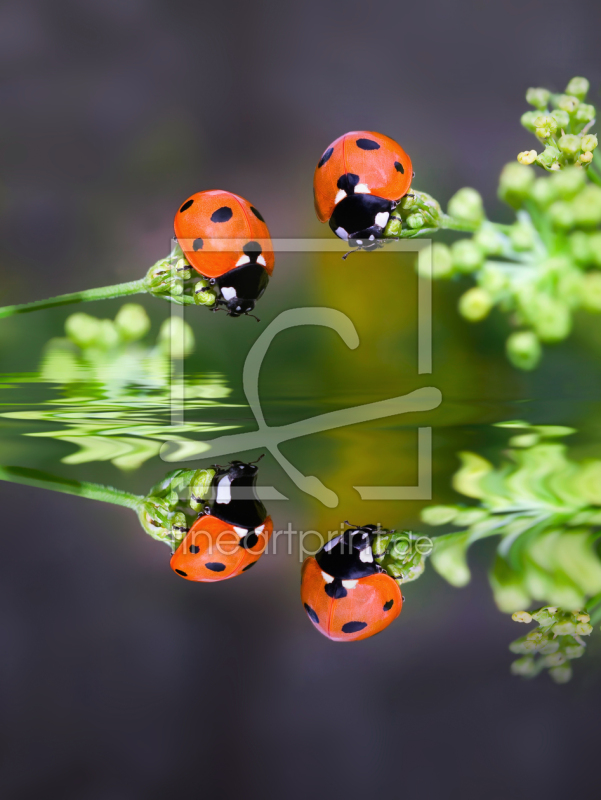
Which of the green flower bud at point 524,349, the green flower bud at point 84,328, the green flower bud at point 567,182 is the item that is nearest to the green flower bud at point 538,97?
the green flower bud at point 567,182

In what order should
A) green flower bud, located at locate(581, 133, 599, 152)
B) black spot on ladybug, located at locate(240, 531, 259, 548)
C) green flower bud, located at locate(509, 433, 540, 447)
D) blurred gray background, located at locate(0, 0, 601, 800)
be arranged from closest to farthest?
blurred gray background, located at locate(0, 0, 601, 800) → black spot on ladybug, located at locate(240, 531, 259, 548) → green flower bud, located at locate(509, 433, 540, 447) → green flower bud, located at locate(581, 133, 599, 152)

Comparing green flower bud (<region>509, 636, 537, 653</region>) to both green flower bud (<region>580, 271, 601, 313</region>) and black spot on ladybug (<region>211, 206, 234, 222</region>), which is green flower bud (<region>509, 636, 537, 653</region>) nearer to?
black spot on ladybug (<region>211, 206, 234, 222</region>)

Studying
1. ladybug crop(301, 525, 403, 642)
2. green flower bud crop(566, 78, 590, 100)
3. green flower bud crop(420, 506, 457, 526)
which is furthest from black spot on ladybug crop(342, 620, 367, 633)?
green flower bud crop(566, 78, 590, 100)

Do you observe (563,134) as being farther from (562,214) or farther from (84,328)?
(84,328)

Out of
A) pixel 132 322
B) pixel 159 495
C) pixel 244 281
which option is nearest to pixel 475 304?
pixel 244 281

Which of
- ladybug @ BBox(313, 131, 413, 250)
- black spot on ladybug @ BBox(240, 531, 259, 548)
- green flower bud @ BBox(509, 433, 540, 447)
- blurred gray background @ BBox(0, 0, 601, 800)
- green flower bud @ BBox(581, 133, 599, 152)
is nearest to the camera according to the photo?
blurred gray background @ BBox(0, 0, 601, 800)

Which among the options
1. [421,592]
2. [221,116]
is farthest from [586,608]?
[221,116]

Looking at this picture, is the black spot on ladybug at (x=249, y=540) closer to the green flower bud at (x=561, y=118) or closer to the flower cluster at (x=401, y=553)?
the flower cluster at (x=401, y=553)

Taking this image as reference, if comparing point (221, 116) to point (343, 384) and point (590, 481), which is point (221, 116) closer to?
point (343, 384)
